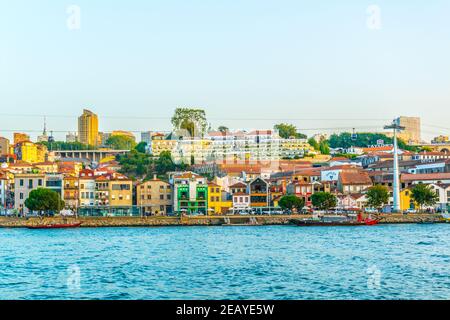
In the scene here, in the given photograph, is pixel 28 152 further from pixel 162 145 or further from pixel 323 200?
pixel 323 200

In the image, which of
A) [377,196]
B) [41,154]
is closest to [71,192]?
[377,196]

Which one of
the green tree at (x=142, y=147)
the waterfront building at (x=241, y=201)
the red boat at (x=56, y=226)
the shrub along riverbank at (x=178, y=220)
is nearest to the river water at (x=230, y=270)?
the red boat at (x=56, y=226)

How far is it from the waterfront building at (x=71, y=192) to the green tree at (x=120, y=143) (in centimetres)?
2288

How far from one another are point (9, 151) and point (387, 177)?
27.4 m

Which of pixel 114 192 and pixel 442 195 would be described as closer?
pixel 114 192

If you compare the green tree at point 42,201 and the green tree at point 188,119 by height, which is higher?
the green tree at point 188,119

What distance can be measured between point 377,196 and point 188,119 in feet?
60.3

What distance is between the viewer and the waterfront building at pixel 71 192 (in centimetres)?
3011

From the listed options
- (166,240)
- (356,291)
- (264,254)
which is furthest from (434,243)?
(356,291)

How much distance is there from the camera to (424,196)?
2866cm

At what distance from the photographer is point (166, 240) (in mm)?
18328

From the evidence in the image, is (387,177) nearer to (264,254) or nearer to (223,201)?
(223,201)

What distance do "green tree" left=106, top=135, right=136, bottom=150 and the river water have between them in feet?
121

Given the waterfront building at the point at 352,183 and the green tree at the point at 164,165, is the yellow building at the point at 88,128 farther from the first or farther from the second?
the waterfront building at the point at 352,183
